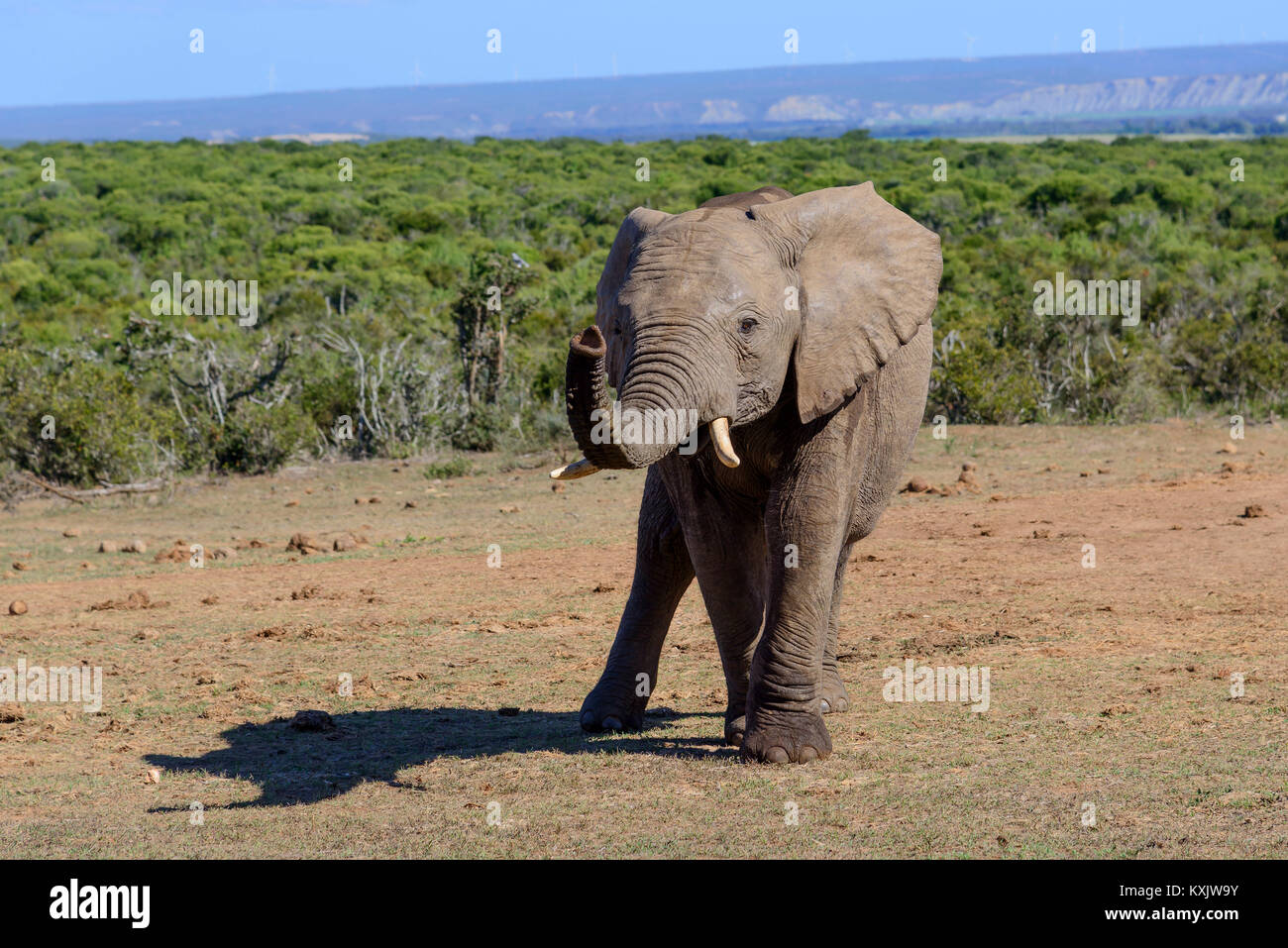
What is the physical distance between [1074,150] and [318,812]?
251 ft

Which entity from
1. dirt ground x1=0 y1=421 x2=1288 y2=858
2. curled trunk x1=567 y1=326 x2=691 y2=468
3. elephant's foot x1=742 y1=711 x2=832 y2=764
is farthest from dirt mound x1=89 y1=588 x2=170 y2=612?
curled trunk x1=567 y1=326 x2=691 y2=468

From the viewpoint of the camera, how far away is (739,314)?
5254 millimetres

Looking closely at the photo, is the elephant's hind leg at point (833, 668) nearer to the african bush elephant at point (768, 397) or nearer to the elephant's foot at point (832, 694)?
the elephant's foot at point (832, 694)

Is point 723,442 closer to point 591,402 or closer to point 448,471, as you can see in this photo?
point 591,402

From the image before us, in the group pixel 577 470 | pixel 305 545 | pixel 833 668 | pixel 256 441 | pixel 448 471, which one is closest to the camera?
pixel 577 470

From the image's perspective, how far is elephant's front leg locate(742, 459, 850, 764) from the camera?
580cm

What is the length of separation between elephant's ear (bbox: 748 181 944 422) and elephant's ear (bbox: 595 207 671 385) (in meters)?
0.41

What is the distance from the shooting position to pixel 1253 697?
6.78 m

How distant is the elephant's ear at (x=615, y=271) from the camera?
216 inches

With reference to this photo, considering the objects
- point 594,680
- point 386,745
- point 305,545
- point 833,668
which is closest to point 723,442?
point 833,668

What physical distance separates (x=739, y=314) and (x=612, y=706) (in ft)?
7.24

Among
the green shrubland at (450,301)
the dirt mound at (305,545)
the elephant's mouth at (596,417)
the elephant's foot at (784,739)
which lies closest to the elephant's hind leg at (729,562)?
the elephant's foot at (784,739)

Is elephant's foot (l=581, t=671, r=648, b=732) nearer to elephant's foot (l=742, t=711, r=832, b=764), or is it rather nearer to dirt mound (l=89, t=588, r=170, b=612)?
elephant's foot (l=742, t=711, r=832, b=764)

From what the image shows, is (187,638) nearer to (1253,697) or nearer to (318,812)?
(318,812)
